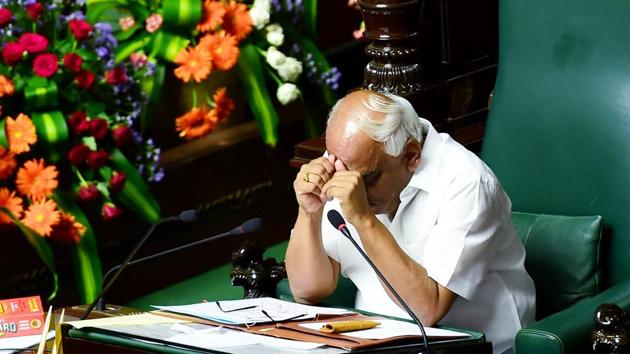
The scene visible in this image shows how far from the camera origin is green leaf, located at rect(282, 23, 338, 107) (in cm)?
527

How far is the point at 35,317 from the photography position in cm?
280

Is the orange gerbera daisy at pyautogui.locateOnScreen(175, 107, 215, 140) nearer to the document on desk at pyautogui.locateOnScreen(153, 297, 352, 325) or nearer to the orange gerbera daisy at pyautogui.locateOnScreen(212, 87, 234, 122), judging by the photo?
the orange gerbera daisy at pyautogui.locateOnScreen(212, 87, 234, 122)

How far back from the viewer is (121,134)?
4.53m

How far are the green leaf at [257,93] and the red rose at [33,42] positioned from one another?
3.26 ft

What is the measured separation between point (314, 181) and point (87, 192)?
1.88 m

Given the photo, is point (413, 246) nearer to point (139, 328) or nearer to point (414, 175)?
point (414, 175)

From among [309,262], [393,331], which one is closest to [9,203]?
[309,262]

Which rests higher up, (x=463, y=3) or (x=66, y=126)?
(x=463, y=3)

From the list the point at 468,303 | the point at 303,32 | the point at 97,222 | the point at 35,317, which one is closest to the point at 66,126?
the point at 97,222

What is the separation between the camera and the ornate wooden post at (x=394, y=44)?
142 inches

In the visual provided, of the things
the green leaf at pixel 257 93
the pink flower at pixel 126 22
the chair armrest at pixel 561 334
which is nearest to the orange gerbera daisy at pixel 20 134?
the pink flower at pixel 126 22

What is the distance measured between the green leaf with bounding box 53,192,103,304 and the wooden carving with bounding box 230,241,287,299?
4.82 ft

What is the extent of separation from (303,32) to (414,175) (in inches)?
101

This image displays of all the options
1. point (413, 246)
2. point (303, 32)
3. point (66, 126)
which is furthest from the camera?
point (303, 32)
